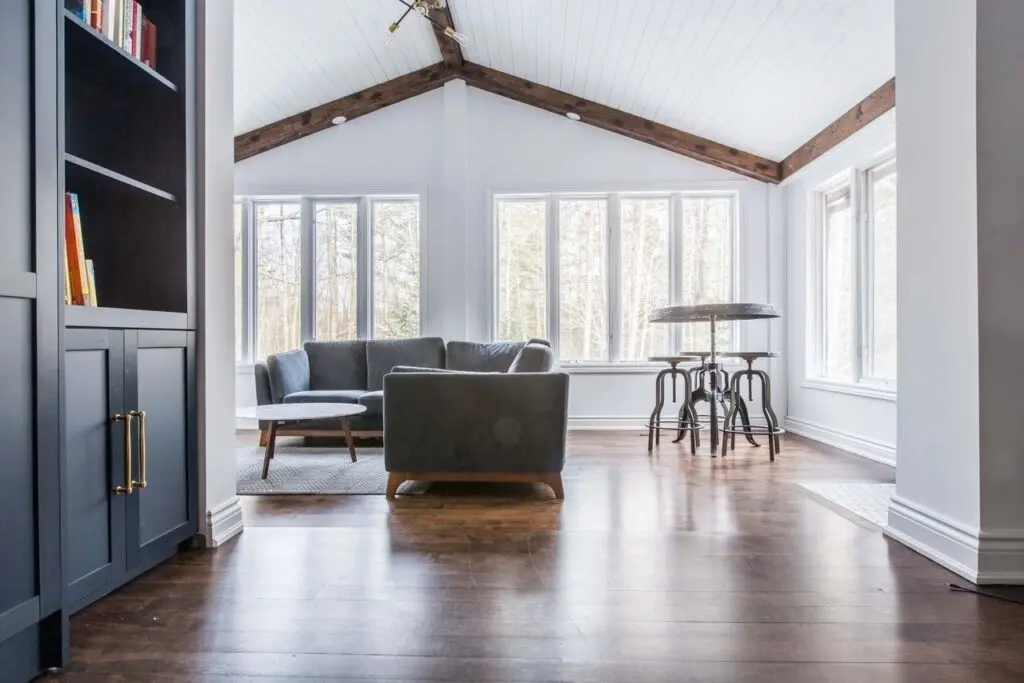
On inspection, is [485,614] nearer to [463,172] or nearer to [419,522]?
[419,522]

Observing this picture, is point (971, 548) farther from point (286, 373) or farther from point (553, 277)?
point (286, 373)

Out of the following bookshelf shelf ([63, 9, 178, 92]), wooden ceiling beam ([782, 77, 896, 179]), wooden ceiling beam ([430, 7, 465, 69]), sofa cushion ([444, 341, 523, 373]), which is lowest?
sofa cushion ([444, 341, 523, 373])

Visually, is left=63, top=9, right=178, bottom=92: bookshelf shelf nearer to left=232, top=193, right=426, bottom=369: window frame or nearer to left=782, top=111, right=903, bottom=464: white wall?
left=232, top=193, right=426, bottom=369: window frame

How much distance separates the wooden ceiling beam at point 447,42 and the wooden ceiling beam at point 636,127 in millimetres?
132

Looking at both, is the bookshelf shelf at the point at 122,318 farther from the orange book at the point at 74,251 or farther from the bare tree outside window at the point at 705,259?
the bare tree outside window at the point at 705,259

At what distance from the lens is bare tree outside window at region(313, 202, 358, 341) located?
18.5 feet

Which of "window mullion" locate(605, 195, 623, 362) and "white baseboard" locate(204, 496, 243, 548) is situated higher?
"window mullion" locate(605, 195, 623, 362)

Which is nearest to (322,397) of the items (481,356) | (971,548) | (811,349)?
(481,356)

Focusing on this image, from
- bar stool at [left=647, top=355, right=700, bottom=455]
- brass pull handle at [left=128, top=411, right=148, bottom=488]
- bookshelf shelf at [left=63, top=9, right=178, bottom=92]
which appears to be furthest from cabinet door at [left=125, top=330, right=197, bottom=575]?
bar stool at [left=647, top=355, right=700, bottom=455]

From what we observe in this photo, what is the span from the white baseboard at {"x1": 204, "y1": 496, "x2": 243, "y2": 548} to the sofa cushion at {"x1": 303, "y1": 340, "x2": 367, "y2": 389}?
2.78 metres

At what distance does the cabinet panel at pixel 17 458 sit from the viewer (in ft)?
4.13

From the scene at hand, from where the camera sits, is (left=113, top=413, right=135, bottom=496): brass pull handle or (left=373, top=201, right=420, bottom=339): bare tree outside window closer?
(left=113, top=413, right=135, bottom=496): brass pull handle

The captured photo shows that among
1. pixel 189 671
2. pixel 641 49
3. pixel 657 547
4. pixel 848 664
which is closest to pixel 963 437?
pixel 848 664

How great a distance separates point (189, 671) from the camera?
4.46 feet
